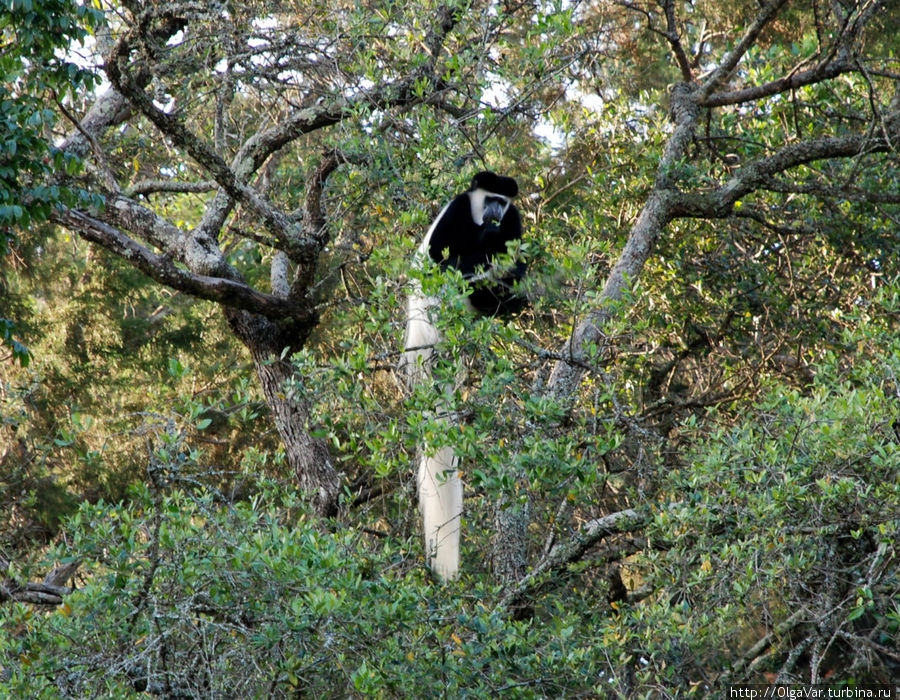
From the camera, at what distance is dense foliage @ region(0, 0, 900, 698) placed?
6.77 ft

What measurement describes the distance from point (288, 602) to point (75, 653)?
0.53 meters

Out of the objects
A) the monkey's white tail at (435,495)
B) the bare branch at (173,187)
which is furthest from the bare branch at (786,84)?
the bare branch at (173,187)

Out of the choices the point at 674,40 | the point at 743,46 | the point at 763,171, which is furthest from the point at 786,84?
the point at 674,40

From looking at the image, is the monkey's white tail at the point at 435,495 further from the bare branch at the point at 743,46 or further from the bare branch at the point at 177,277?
the bare branch at the point at 743,46

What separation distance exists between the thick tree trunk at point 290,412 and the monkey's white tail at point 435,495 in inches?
27.8

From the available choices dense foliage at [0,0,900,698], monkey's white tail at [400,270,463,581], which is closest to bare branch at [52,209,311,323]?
dense foliage at [0,0,900,698]

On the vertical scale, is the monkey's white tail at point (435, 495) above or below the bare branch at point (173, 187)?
below

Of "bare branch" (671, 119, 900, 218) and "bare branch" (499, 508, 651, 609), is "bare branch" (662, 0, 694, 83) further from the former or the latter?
"bare branch" (499, 508, 651, 609)

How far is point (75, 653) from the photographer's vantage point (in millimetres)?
2031

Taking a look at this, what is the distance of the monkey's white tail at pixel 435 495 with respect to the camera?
8.55ft

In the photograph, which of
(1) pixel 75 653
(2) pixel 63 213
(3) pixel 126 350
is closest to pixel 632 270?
(1) pixel 75 653

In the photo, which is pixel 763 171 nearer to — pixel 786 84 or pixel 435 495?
pixel 786 84

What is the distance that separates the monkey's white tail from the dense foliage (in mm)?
89

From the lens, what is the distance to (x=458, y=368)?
85.9 inches
